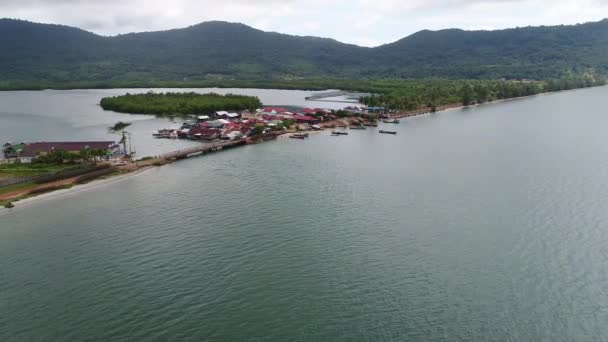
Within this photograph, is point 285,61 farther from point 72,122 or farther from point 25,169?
point 25,169

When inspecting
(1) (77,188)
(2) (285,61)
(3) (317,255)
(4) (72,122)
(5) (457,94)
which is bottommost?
(3) (317,255)

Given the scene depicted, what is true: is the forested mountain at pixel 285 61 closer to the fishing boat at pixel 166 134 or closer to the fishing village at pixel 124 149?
the fishing village at pixel 124 149

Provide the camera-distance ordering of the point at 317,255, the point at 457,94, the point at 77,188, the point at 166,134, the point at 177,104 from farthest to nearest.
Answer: the point at 457,94 → the point at 177,104 → the point at 166,134 → the point at 77,188 → the point at 317,255

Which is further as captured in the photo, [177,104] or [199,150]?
[177,104]

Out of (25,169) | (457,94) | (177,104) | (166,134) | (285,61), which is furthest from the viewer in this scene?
(285,61)

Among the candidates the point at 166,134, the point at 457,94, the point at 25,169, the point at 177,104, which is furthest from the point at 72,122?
the point at 457,94

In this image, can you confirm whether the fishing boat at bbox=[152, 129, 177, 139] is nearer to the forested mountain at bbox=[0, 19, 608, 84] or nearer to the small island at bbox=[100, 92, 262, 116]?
the small island at bbox=[100, 92, 262, 116]

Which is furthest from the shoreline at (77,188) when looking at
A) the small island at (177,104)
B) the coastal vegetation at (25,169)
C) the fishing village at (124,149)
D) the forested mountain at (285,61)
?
the forested mountain at (285,61)

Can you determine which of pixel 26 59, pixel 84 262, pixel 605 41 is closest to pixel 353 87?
pixel 84 262
